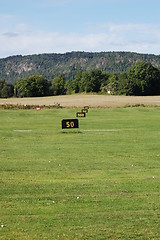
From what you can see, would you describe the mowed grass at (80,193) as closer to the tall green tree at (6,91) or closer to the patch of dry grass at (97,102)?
the patch of dry grass at (97,102)

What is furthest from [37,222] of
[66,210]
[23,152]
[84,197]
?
[23,152]

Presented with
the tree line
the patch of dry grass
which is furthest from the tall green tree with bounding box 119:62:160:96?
the patch of dry grass

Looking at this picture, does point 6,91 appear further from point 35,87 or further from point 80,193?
point 80,193

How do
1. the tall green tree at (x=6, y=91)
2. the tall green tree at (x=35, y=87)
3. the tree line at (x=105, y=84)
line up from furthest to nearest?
the tall green tree at (x=6, y=91)
the tall green tree at (x=35, y=87)
the tree line at (x=105, y=84)

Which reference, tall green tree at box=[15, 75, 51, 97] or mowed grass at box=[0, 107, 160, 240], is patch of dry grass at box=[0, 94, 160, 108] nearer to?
tall green tree at box=[15, 75, 51, 97]

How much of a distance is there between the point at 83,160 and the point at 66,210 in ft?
34.2

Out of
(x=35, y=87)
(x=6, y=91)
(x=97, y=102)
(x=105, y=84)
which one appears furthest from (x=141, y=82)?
(x=6, y=91)

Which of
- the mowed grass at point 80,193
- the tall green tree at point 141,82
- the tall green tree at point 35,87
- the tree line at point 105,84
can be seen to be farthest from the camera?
the tall green tree at point 35,87

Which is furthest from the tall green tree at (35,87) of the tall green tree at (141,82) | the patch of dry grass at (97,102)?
the patch of dry grass at (97,102)

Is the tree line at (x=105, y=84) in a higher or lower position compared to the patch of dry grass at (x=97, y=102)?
higher

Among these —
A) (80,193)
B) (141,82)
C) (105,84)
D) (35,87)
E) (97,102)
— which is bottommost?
(97,102)

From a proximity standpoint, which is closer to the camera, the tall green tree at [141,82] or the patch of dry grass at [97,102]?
the patch of dry grass at [97,102]

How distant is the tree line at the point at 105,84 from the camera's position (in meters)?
148

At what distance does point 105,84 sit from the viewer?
188125mm
